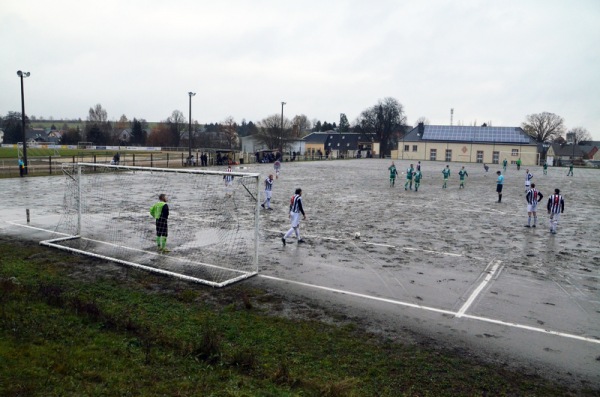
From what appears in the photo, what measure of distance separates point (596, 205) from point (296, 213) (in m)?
22.9

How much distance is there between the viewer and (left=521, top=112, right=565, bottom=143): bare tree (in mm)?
118750

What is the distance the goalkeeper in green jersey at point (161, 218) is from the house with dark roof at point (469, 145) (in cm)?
8609

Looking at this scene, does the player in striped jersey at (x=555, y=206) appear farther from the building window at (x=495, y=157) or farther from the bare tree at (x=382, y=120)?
the bare tree at (x=382, y=120)

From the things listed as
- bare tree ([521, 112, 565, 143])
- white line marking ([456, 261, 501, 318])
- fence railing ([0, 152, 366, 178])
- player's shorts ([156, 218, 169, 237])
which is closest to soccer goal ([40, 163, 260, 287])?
player's shorts ([156, 218, 169, 237])

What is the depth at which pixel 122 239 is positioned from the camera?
1591cm

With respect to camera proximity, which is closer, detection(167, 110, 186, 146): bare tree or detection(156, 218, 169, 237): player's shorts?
detection(156, 218, 169, 237): player's shorts

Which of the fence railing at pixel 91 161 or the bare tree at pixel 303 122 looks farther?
the bare tree at pixel 303 122

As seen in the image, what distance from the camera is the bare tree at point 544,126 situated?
390 feet

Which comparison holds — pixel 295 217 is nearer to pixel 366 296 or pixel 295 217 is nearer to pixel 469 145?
pixel 366 296

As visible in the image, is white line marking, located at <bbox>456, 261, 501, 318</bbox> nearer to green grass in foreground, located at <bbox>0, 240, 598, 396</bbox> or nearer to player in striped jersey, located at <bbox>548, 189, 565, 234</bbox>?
green grass in foreground, located at <bbox>0, 240, 598, 396</bbox>

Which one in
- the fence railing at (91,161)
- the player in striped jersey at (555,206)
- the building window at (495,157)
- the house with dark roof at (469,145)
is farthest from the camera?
the building window at (495,157)

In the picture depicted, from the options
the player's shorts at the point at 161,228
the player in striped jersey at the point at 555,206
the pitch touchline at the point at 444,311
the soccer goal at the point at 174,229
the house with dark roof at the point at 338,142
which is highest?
the house with dark roof at the point at 338,142

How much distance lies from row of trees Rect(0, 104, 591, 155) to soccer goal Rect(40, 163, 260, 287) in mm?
Result: 65551

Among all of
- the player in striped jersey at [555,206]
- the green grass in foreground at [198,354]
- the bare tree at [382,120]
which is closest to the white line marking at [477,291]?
the green grass in foreground at [198,354]
